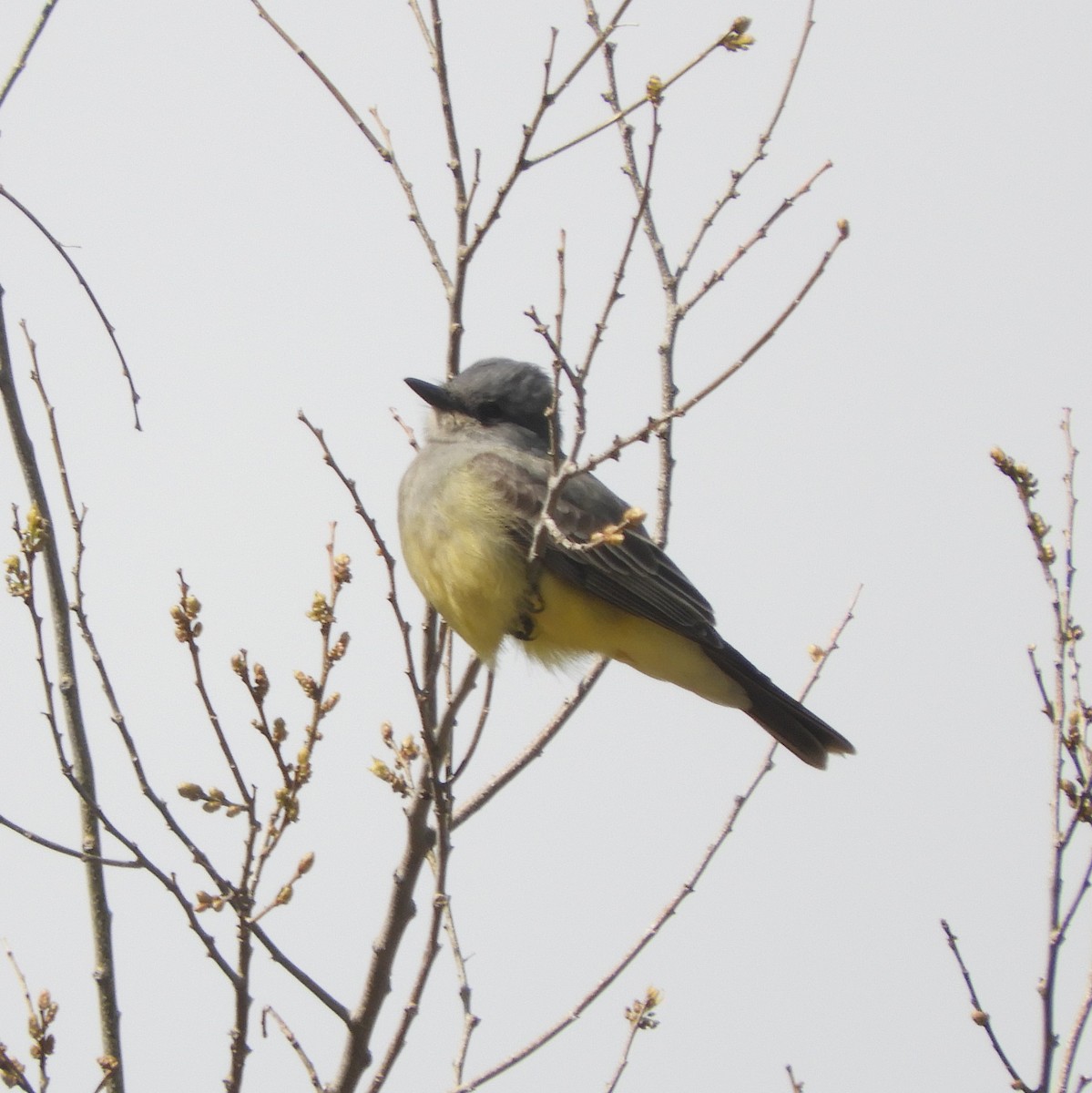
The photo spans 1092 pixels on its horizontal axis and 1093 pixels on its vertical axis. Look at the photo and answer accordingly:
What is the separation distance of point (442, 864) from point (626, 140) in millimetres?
3123

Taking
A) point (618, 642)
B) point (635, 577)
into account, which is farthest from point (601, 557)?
point (618, 642)

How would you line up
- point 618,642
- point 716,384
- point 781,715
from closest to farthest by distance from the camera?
point 716,384, point 618,642, point 781,715

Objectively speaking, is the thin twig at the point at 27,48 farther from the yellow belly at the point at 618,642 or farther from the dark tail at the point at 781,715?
the dark tail at the point at 781,715

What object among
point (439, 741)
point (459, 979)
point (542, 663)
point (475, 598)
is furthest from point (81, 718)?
point (542, 663)

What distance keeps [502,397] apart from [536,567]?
4.44ft

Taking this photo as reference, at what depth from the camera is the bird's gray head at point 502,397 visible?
6.45 m

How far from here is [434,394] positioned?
626 cm

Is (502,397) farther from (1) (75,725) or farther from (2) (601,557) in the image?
(1) (75,725)

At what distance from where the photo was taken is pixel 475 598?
5441 mm

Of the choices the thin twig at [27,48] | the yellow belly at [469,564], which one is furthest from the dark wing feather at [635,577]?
the thin twig at [27,48]

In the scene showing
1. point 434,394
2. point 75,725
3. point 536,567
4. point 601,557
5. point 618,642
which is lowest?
point 75,725

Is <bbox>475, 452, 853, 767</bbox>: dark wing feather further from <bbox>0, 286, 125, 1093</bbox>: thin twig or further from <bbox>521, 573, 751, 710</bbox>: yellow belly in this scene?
<bbox>0, 286, 125, 1093</bbox>: thin twig

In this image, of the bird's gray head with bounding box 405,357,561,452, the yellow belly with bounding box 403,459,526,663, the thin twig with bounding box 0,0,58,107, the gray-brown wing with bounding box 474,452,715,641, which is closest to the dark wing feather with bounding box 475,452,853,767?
the gray-brown wing with bounding box 474,452,715,641

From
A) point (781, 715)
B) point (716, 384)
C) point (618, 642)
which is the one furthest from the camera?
point (781, 715)
